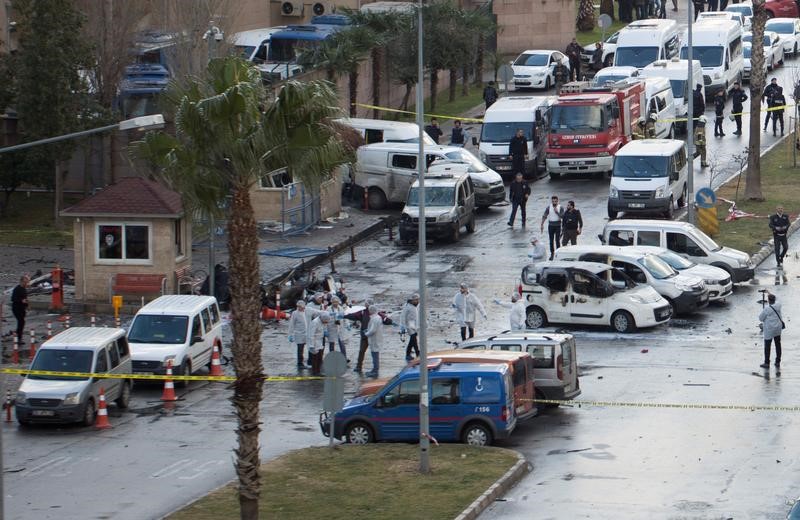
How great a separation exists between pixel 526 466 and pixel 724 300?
13388 mm

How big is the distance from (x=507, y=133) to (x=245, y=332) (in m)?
30.4

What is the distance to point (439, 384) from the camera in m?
25.7

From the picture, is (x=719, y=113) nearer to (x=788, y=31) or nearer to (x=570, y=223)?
(x=570, y=223)

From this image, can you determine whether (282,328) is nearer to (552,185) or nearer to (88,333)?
(88,333)

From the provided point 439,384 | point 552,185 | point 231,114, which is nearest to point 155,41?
point 552,185

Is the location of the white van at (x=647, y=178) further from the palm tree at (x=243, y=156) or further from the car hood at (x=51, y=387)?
the palm tree at (x=243, y=156)

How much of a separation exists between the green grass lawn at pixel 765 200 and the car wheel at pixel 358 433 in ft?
56.7

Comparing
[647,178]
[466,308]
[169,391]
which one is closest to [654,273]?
[466,308]

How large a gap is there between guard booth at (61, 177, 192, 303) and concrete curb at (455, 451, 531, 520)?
15398mm

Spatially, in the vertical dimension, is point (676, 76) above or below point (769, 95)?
above

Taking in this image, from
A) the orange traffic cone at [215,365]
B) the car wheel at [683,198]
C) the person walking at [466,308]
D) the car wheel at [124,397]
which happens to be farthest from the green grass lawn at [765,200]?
the car wheel at [124,397]

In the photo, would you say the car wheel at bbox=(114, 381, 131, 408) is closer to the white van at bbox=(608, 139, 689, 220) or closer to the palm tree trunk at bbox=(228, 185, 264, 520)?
the palm tree trunk at bbox=(228, 185, 264, 520)

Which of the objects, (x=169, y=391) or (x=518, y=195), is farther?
(x=518, y=195)

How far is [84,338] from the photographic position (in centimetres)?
2941
